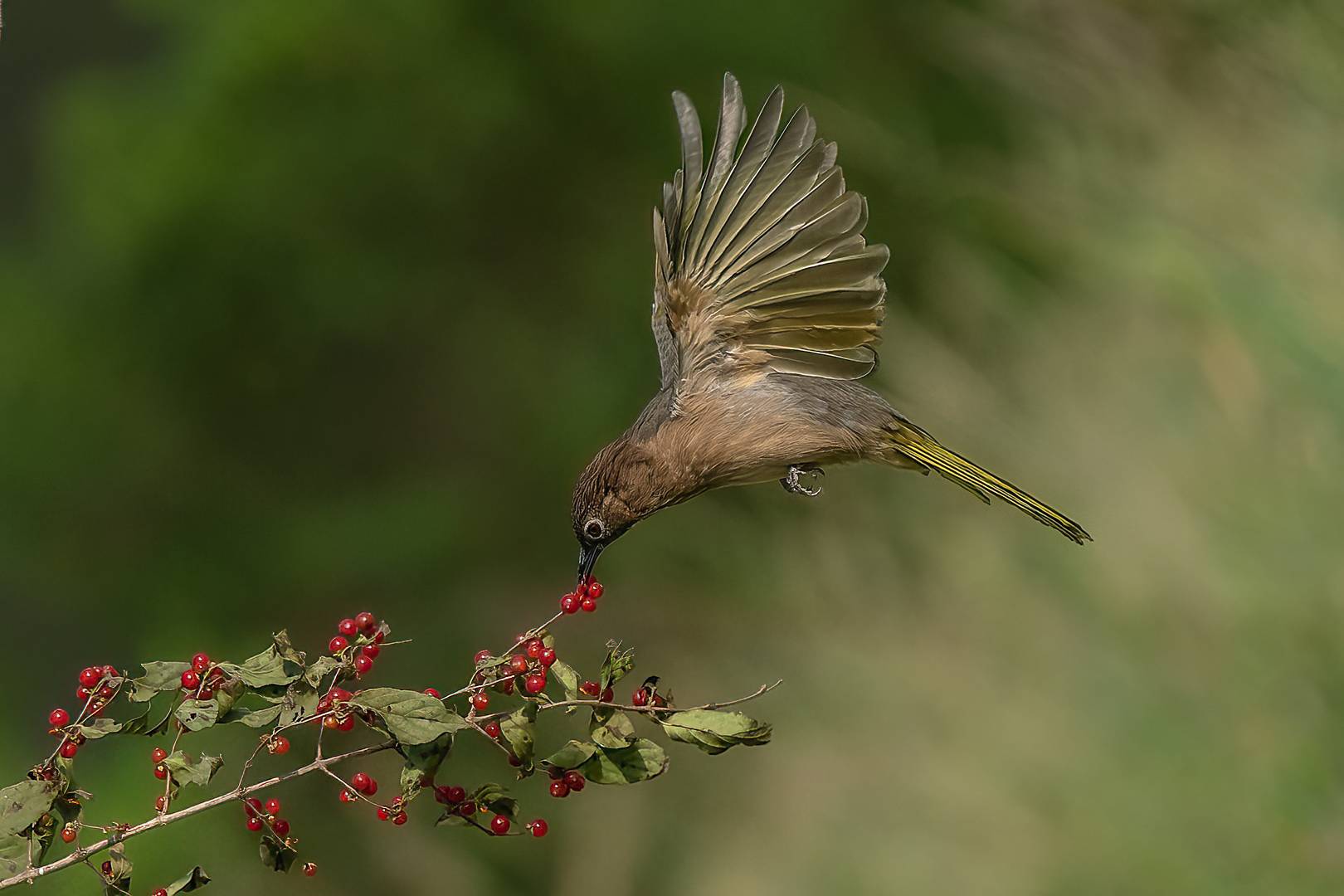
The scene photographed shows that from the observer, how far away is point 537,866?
390 cm

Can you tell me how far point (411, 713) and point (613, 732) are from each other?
188 millimetres

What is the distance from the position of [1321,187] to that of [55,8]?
4.88 m

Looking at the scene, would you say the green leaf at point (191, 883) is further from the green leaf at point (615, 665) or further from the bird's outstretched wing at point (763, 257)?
the bird's outstretched wing at point (763, 257)

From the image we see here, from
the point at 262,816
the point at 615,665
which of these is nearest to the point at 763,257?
the point at 615,665

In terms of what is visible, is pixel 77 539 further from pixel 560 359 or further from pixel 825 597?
pixel 825 597

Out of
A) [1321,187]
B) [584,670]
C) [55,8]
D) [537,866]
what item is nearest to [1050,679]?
[1321,187]

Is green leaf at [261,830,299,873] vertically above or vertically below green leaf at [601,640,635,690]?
below

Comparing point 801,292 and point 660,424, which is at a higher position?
point 801,292

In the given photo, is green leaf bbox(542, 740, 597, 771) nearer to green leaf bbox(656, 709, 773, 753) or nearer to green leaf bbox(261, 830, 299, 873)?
green leaf bbox(656, 709, 773, 753)

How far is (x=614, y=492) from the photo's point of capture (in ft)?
7.38

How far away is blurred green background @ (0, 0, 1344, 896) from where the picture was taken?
2.49 meters

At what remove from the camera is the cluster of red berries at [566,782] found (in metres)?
1.39

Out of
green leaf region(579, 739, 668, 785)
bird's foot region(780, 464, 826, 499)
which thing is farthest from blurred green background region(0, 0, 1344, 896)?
green leaf region(579, 739, 668, 785)

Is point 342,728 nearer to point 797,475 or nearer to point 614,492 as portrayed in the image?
point 614,492
